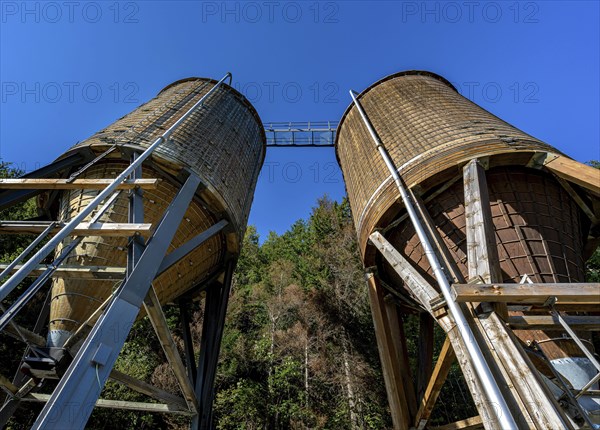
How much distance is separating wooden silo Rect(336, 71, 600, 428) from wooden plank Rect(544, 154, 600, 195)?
0.01 metres

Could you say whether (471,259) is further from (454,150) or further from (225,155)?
(225,155)

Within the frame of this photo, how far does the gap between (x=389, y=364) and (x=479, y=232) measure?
2608 millimetres

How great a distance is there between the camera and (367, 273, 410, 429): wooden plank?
5.41 metres

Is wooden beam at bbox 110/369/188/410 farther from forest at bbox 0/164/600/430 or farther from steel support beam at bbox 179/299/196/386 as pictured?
forest at bbox 0/164/600/430

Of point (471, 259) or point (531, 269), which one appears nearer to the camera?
point (471, 259)

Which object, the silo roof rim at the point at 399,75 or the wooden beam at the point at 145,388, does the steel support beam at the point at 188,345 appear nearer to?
the wooden beam at the point at 145,388

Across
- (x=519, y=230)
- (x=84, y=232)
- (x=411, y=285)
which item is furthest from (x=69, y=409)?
(x=519, y=230)

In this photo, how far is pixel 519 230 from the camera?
450 centimetres

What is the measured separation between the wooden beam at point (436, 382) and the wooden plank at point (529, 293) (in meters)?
1.63

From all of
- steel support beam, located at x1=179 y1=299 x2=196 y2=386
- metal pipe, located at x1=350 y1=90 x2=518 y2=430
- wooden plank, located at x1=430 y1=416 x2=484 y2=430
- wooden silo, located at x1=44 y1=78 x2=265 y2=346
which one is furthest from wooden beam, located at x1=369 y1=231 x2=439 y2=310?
steel support beam, located at x1=179 y1=299 x2=196 y2=386

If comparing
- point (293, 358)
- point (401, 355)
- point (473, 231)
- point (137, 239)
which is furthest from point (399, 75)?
point (293, 358)

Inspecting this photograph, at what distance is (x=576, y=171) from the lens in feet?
13.4

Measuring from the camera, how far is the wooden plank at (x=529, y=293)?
10.3 ft

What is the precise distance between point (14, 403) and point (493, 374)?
5.69m
